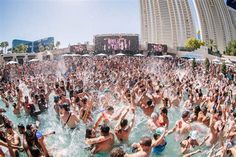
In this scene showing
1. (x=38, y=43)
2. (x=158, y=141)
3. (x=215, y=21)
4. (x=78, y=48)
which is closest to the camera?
(x=158, y=141)

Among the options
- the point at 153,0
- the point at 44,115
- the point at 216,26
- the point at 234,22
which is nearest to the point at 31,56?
the point at 44,115

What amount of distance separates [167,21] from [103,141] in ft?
422

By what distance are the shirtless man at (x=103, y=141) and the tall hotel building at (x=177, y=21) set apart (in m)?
124

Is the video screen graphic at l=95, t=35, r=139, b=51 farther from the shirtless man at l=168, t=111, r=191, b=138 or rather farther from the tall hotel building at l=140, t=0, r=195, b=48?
the tall hotel building at l=140, t=0, r=195, b=48

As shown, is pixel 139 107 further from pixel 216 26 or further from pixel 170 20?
pixel 216 26

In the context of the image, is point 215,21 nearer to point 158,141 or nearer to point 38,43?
point 38,43

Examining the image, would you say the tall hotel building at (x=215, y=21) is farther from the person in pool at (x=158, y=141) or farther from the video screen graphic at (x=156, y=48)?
the person in pool at (x=158, y=141)

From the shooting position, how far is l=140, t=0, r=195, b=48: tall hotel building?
5066 inches

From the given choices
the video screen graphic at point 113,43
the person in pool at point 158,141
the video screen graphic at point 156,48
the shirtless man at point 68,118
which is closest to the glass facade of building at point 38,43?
the video screen graphic at point 113,43

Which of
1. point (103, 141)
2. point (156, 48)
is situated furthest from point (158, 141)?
point (156, 48)

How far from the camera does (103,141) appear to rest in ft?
19.9

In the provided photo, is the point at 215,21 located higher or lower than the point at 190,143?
higher

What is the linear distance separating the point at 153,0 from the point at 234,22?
5087 centimetres

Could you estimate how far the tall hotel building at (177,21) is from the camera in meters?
129
